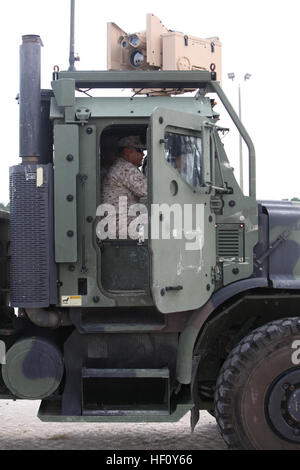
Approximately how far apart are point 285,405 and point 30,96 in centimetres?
287

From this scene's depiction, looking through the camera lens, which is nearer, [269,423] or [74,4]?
[269,423]

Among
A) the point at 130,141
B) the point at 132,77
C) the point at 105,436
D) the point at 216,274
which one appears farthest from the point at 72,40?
the point at 105,436

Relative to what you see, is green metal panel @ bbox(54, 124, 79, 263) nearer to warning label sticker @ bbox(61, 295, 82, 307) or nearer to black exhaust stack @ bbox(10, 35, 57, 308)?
black exhaust stack @ bbox(10, 35, 57, 308)

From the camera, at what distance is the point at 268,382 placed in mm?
4668

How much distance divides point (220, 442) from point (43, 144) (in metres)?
2.90

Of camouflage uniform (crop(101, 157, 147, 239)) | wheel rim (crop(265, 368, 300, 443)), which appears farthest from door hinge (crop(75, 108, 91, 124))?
wheel rim (crop(265, 368, 300, 443))

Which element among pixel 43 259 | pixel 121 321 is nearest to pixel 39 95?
pixel 43 259

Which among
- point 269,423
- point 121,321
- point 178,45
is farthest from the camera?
point 178,45

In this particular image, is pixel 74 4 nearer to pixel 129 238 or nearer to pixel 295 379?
pixel 129 238

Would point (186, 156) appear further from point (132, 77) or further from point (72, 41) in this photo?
point (72, 41)

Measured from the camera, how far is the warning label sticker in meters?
4.90

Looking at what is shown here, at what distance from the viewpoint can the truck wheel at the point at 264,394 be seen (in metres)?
4.65

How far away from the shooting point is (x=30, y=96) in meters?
4.91

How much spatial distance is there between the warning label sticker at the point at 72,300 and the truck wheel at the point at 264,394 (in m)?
1.19
